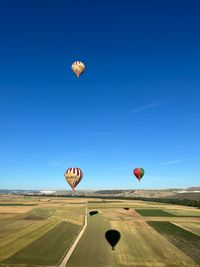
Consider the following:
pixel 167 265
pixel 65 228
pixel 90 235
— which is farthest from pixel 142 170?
pixel 167 265

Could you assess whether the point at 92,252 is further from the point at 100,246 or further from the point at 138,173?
the point at 138,173

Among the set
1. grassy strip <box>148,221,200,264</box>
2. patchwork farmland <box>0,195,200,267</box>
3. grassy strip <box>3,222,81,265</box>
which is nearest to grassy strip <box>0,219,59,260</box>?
patchwork farmland <box>0,195,200,267</box>

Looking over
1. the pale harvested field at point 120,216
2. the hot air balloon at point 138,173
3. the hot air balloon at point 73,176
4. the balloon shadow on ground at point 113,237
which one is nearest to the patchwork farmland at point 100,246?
the balloon shadow on ground at point 113,237

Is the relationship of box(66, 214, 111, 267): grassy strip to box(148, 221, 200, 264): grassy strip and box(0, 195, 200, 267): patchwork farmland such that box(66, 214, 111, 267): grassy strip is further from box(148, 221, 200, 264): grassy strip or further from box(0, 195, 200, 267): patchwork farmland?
box(148, 221, 200, 264): grassy strip

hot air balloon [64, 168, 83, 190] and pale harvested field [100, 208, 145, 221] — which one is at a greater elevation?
hot air balloon [64, 168, 83, 190]

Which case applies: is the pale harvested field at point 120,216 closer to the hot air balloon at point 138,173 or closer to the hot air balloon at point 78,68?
the hot air balloon at point 138,173
